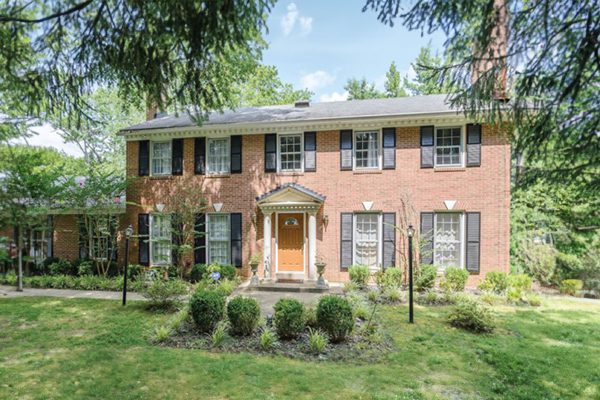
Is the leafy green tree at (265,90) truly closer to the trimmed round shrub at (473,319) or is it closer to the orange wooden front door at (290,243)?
the orange wooden front door at (290,243)

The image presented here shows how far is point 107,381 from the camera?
4801mm

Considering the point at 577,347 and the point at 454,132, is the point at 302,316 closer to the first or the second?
the point at 577,347

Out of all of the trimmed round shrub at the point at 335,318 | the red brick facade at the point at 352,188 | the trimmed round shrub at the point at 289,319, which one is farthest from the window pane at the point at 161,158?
the trimmed round shrub at the point at 335,318

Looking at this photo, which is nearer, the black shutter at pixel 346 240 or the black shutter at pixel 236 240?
the black shutter at pixel 346 240

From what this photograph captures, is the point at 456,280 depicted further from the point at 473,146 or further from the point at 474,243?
the point at 473,146

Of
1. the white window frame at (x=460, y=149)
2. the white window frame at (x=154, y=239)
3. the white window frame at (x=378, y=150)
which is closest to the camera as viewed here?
the white window frame at (x=460, y=149)

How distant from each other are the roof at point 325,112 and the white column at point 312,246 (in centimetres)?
342

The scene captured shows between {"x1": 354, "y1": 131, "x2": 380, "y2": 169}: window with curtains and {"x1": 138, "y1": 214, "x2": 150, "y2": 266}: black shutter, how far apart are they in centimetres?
822

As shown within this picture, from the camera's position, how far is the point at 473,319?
696 cm

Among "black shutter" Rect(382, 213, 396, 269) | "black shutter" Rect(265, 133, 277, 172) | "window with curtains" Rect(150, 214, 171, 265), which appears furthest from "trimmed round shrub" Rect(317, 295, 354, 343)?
"window with curtains" Rect(150, 214, 171, 265)

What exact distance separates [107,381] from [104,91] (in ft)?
86.7

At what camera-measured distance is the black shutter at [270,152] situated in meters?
12.1

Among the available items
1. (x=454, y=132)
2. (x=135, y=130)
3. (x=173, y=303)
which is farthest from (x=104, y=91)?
(x=454, y=132)

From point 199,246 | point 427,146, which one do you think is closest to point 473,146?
point 427,146
